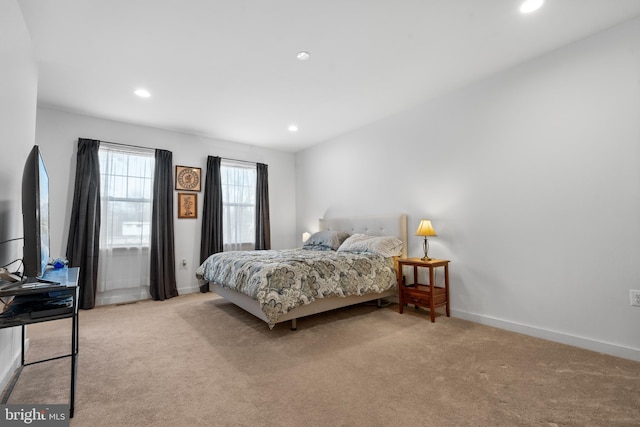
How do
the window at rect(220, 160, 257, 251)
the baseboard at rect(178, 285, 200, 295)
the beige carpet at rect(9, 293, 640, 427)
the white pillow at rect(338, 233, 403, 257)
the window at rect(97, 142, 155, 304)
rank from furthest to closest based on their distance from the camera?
the window at rect(220, 160, 257, 251) < the baseboard at rect(178, 285, 200, 295) < the window at rect(97, 142, 155, 304) < the white pillow at rect(338, 233, 403, 257) < the beige carpet at rect(9, 293, 640, 427)

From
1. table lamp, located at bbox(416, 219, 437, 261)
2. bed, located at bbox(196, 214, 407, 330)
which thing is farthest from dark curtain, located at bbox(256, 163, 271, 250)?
table lamp, located at bbox(416, 219, 437, 261)

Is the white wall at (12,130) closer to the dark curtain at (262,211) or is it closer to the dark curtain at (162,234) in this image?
the dark curtain at (162,234)

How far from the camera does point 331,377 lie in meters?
1.93

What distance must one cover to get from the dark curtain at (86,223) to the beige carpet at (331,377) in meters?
0.94

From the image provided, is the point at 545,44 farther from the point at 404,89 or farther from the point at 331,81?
the point at 331,81

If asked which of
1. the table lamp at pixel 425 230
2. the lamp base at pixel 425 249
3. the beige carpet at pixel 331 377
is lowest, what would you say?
the beige carpet at pixel 331 377

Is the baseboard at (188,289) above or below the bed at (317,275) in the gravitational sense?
below

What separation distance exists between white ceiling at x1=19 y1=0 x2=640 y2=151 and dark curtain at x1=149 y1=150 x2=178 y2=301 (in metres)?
0.87

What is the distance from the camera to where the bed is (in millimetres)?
2635

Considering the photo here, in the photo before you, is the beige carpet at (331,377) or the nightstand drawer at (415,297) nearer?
the beige carpet at (331,377)

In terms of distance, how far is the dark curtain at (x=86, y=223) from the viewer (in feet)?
12.1

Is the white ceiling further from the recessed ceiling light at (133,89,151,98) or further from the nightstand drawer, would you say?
the nightstand drawer

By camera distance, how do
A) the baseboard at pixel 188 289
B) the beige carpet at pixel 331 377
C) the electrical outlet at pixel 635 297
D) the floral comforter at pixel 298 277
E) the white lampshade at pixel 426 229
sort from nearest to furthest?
the beige carpet at pixel 331 377 → the electrical outlet at pixel 635 297 → the floral comforter at pixel 298 277 → the white lampshade at pixel 426 229 → the baseboard at pixel 188 289

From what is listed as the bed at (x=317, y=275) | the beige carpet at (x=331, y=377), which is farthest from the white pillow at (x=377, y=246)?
the beige carpet at (x=331, y=377)
